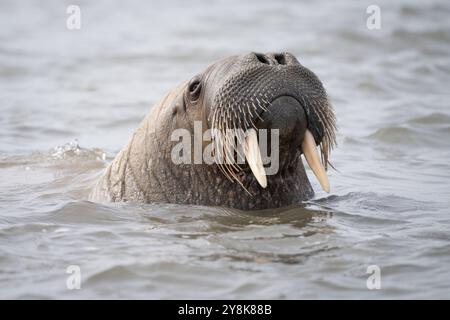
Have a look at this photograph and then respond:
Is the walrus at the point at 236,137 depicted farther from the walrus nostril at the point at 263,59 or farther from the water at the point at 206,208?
the water at the point at 206,208

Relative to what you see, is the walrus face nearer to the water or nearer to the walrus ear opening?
the walrus ear opening

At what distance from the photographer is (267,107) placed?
6.71m

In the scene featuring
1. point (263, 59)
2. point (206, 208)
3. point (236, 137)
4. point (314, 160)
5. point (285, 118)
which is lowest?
point (206, 208)

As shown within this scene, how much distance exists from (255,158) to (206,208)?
980mm

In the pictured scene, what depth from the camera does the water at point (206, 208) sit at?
6.21 metres

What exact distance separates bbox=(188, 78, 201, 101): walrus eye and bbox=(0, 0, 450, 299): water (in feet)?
3.05

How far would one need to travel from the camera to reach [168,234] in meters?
7.12

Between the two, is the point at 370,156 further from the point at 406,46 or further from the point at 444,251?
the point at 406,46

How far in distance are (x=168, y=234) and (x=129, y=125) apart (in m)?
6.43

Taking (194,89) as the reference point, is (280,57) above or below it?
above

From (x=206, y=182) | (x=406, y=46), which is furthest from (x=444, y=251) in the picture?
(x=406, y=46)

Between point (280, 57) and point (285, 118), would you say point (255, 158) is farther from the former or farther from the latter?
point (280, 57)

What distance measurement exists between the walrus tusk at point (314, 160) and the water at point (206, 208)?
0.46 meters

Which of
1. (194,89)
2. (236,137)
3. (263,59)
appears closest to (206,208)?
(236,137)
